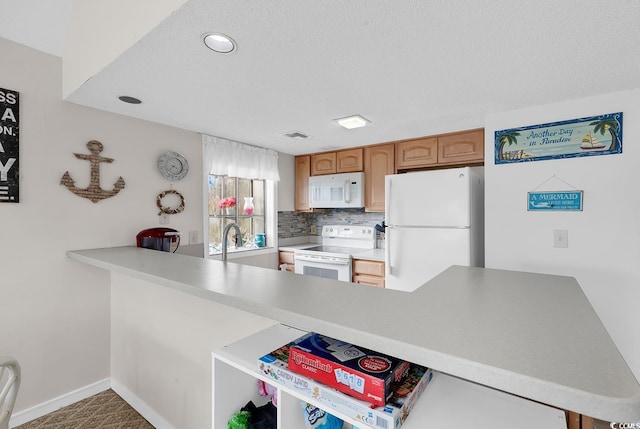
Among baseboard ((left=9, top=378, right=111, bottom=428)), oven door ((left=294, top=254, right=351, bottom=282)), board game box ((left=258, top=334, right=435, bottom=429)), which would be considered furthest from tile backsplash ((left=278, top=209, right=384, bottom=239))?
board game box ((left=258, top=334, right=435, bottom=429))

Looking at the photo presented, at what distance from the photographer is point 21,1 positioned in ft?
5.72

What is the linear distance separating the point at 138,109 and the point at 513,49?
2363mm

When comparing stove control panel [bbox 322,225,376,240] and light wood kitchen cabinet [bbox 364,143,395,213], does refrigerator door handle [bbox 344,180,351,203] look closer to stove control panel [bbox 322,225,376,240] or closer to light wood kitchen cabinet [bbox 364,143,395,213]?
light wood kitchen cabinet [bbox 364,143,395,213]

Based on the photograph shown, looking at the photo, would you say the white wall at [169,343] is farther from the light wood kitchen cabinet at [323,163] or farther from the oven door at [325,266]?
the light wood kitchen cabinet at [323,163]

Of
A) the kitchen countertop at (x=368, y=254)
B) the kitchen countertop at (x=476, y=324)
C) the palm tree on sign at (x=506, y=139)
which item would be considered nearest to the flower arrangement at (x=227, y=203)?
the kitchen countertop at (x=368, y=254)

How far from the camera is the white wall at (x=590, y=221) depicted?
1.85 metres

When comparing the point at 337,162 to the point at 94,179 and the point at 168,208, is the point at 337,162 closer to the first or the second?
the point at 168,208

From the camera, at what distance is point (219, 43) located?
52.7 inches

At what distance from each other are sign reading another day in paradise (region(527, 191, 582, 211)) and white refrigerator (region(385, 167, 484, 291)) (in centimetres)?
39

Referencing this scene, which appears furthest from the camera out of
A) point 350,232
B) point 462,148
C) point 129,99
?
point 350,232

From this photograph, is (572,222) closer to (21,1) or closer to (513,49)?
(513,49)

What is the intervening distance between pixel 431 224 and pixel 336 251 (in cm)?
135

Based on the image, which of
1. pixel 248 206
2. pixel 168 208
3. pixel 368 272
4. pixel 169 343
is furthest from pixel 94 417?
pixel 368 272

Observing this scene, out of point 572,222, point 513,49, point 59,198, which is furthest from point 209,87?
point 572,222
